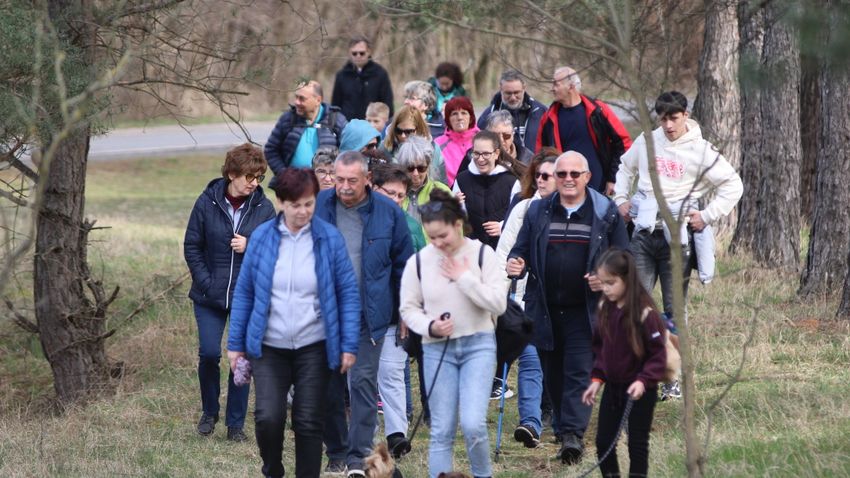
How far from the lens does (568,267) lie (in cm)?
718

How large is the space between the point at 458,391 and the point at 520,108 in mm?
4811

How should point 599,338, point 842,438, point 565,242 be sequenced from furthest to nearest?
1. point 565,242
2. point 842,438
3. point 599,338

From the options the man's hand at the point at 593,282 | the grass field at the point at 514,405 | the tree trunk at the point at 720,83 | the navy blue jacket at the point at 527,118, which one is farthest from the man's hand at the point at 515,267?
the tree trunk at the point at 720,83

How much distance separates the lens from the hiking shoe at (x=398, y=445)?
730cm

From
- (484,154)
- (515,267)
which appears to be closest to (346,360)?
(515,267)

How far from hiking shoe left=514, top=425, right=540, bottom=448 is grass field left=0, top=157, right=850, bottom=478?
8 centimetres

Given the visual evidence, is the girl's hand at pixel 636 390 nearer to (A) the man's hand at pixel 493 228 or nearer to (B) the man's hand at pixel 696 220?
(B) the man's hand at pixel 696 220

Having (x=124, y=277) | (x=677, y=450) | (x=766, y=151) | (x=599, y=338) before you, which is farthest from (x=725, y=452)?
(x=124, y=277)

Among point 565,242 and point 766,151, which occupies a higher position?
point 766,151

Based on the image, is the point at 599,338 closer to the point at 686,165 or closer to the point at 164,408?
the point at 686,165

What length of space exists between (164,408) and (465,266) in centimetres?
414

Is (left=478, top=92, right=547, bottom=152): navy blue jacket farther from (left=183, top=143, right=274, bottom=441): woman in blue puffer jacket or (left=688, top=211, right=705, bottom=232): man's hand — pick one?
(left=183, top=143, right=274, bottom=441): woman in blue puffer jacket

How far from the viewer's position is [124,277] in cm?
1365

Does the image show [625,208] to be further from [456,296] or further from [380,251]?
[456,296]
